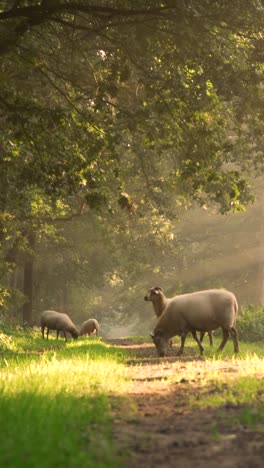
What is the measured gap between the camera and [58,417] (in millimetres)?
5766

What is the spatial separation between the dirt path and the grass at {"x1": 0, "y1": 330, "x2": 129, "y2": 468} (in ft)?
0.70

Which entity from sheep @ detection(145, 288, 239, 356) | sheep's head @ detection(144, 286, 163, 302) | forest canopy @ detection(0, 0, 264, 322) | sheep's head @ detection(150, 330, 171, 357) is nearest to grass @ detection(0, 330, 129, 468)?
forest canopy @ detection(0, 0, 264, 322)

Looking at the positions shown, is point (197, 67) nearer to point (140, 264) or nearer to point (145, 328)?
point (140, 264)

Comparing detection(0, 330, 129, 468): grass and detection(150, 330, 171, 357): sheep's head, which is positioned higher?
detection(150, 330, 171, 357): sheep's head

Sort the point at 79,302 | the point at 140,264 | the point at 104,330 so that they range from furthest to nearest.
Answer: the point at 104,330 → the point at 79,302 → the point at 140,264

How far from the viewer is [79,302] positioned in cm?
6091

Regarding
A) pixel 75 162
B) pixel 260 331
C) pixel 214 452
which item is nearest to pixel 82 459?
pixel 214 452

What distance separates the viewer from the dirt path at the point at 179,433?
4636 millimetres

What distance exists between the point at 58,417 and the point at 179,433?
3.56 feet

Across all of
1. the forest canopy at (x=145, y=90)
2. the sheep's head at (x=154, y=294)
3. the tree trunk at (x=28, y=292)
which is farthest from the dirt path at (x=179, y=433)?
the tree trunk at (x=28, y=292)

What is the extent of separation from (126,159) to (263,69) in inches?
810

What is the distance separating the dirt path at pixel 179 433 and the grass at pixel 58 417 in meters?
0.21

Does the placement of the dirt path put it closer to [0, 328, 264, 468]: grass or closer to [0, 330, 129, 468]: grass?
[0, 328, 264, 468]: grass

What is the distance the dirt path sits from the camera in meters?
4.64
